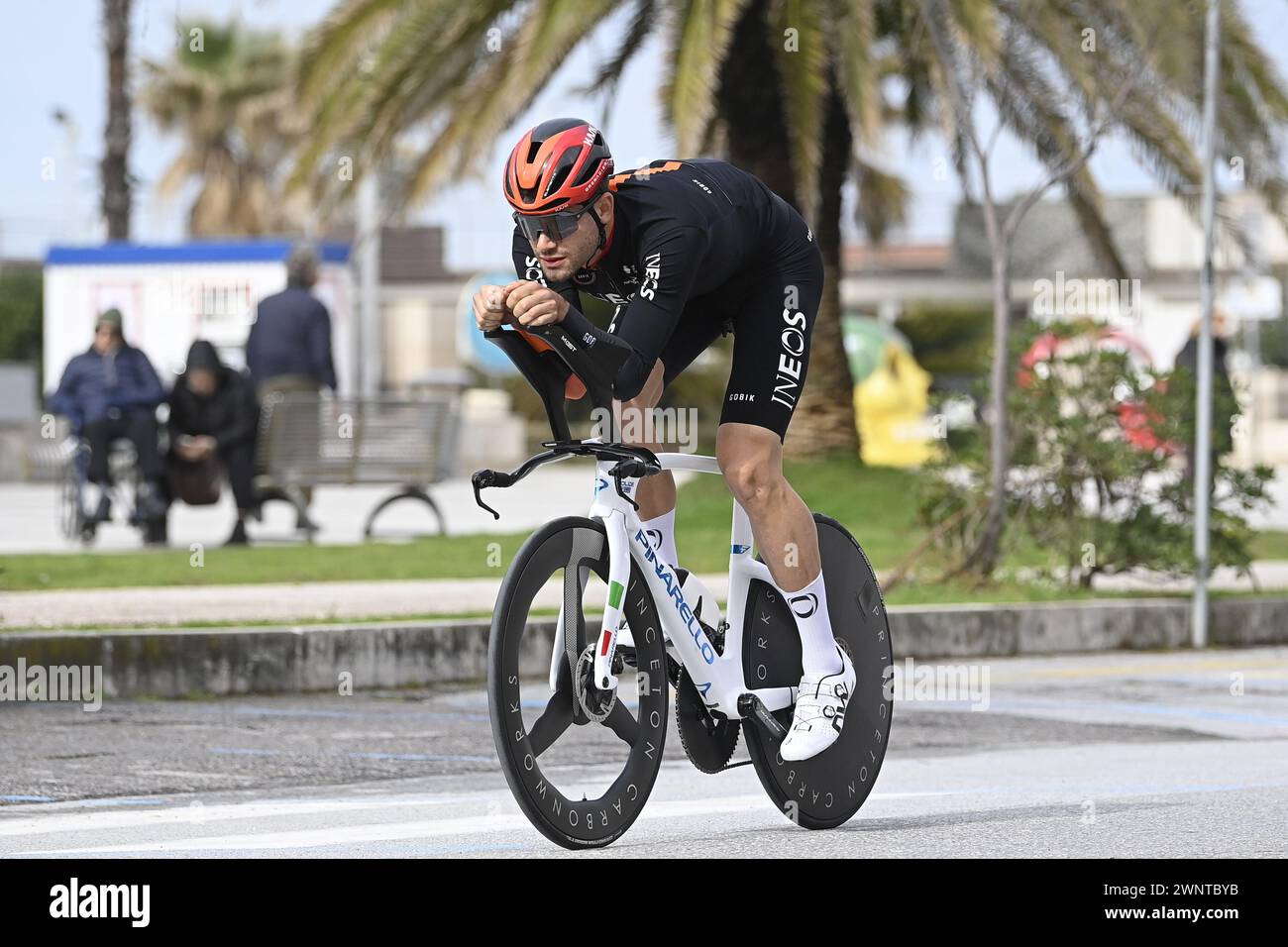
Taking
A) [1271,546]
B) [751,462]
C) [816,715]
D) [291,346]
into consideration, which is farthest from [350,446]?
[751,462]

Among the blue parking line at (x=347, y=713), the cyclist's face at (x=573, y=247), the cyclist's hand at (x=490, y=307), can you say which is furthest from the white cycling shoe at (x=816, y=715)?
the blue parking line at (x=347, y=713)

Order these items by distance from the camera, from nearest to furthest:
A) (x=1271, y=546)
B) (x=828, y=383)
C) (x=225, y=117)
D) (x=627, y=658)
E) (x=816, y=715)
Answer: (x=627, y=658) → (x=816, y=715) → (x=1271, y=546) → (x=828, y=383) → (x=225, y=117)

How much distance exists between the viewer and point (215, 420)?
47.7ft

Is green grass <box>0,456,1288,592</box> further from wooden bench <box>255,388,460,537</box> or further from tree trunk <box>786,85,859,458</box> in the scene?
tree trunk <box>786,85,859,458</box>

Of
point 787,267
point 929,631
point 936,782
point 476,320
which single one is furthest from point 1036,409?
point 476,320

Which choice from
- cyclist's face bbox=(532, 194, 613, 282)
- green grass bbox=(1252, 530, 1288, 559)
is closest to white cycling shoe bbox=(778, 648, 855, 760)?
cyclist's face bbox=(532, 194, 613, 282)

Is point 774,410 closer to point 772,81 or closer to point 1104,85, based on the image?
point 1104,85

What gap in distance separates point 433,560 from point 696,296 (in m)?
7.92

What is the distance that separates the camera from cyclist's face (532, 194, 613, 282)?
202 inches

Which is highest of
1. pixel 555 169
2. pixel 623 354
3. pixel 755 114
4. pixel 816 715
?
pixel 755 114

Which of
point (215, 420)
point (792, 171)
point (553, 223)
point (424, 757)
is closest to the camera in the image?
point (553, 223)
